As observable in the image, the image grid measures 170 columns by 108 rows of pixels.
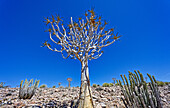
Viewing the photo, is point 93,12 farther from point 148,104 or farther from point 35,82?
point 35,82

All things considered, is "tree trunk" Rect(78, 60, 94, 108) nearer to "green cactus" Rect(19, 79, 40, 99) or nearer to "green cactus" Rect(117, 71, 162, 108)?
"green cactus" Rect(117, 71, 162, 108)

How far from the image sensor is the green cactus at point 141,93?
2.25m

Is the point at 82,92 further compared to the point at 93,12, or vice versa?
the point at 93,12

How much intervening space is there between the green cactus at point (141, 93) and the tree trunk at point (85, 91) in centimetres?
149

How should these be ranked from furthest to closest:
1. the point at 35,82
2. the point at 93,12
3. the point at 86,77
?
the point at 35,82
the point at 93,12
the point at 86,77

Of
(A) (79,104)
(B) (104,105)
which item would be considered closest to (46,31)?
(A) (79,104)

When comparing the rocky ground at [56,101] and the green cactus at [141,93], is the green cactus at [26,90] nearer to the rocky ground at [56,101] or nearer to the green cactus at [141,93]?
the rocky ground at [56,101]

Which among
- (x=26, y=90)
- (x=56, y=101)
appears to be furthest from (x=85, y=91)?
(x=26, y=90)

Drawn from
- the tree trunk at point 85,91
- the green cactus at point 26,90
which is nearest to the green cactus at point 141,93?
the tree trunk at point 85,91

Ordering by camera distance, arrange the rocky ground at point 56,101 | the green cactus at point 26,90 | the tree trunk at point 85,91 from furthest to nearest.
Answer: the green cactus at point 26,90, the rocky ground at point 56,101, the tree trunk at point 85,91

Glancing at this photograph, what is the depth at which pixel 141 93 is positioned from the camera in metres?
2.42

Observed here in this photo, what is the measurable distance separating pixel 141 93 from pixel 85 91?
2.03 meters

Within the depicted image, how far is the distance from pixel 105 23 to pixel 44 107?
5.11m

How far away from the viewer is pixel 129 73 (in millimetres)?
2861
